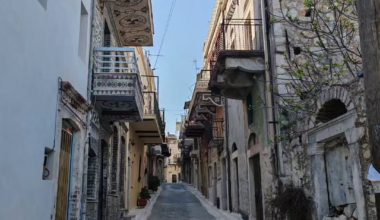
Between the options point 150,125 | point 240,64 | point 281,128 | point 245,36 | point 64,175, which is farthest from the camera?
point 150,125

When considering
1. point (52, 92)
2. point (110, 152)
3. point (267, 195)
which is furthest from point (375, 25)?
point (110, 152)

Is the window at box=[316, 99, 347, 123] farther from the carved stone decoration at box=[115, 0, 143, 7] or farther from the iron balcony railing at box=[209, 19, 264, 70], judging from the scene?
the carved stone decoration at box=[115, 0, 143, 7]

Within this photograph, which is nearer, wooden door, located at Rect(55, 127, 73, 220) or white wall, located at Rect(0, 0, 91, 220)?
white wall, located at Rect(0, 0, 91, 220)

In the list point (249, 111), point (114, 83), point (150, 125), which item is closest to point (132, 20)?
point (114, 83)

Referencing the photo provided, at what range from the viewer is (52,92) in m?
6.01

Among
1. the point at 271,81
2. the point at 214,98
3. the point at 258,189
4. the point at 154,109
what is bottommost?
the point at 258,189

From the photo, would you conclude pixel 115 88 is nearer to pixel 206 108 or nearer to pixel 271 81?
pixel 271 81

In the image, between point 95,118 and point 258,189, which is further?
point 258,189

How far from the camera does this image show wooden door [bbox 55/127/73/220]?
6.71 meters

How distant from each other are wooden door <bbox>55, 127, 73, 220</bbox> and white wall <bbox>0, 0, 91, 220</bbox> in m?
0.63

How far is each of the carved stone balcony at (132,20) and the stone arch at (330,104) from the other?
619 cm

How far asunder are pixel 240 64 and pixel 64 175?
522 cm

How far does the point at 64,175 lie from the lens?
7.01m

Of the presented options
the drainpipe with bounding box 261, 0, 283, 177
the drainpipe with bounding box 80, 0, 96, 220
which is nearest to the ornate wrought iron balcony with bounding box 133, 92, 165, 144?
the drainpipe with bounding box 80, 0, 96, 220
